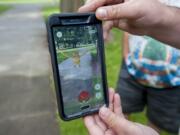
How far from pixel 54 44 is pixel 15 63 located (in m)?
5.43

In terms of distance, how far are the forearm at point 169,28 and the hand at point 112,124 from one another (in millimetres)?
392

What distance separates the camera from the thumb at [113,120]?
6.20 feet

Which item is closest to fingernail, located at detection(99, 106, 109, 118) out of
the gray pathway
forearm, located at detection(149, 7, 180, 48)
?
forearm, located at detection(149, 7, 180, 48)

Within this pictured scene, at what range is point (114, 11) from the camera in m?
1.92

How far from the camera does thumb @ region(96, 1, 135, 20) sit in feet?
6.25

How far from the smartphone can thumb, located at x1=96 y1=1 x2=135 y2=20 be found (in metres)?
0.04

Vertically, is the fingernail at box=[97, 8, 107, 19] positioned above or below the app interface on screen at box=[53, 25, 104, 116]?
above

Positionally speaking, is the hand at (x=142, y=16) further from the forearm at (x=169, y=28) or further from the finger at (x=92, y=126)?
the finger at (x=92, y=126)

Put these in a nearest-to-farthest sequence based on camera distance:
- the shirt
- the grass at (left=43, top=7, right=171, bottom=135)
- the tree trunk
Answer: the shirt < the grass at (left=43, top=7, right=171, bottom=135) < the tree trunk

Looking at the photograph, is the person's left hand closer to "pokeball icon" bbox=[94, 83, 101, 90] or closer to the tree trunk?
"pokeball icon" bbox=[94, 83, 101, 90]

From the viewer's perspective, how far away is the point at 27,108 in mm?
4906

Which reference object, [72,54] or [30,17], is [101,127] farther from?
[30,17]

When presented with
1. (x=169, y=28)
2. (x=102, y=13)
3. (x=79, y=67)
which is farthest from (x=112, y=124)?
(x=169, y=28)

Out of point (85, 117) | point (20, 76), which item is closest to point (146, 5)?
point (85, 117)
